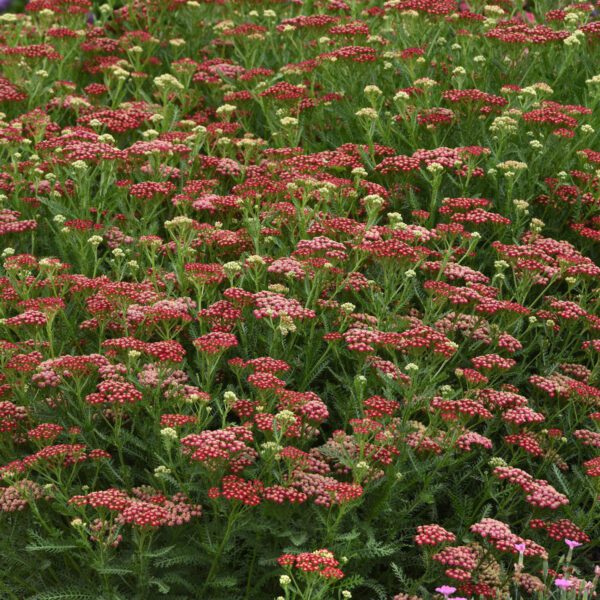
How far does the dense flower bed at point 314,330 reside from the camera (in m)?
4.76

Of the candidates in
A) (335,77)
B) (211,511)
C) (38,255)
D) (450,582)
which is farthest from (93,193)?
(450,582)

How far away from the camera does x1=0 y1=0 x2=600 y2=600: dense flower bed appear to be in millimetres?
4762

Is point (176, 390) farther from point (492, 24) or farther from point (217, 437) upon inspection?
point (492, 24)

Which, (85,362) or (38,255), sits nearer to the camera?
(85,362)

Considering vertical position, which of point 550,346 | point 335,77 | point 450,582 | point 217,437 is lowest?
point 450,582

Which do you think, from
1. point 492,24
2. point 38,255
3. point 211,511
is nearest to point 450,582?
point 211,511

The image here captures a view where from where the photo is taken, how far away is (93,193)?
7191 mm

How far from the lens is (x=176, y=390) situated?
5117 mm

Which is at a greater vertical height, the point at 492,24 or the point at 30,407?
the point at 492,24

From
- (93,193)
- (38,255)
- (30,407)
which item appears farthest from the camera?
(93,193)

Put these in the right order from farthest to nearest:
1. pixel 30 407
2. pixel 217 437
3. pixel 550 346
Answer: pixel 550 346, pixel 30 407, pixel 217 437

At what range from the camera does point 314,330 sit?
227 inches

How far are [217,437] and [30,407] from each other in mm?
1240

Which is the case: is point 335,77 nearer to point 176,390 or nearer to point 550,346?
point 550,346
